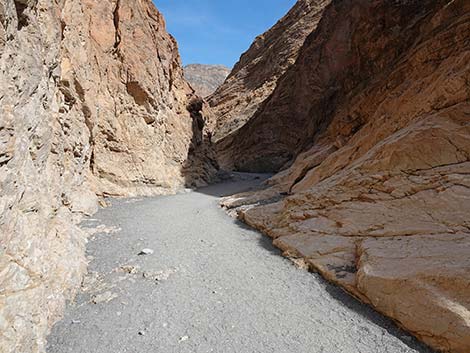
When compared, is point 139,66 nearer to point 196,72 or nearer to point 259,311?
point 259,311

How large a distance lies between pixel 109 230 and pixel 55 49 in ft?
16.6

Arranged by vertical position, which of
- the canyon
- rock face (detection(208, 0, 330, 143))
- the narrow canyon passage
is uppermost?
rock face (detection(208, 0, 330, 143))

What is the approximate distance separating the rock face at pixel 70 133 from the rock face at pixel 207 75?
64577mm

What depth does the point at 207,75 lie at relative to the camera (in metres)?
90.9

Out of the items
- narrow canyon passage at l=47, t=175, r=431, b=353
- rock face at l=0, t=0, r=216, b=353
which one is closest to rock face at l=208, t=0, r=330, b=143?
rock face at l=0, t=0, r=216, b=353

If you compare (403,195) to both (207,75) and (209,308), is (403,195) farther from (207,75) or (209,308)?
(207,75)

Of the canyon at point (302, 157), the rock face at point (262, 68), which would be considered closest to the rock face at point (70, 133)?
the canyon at point (302, 157)

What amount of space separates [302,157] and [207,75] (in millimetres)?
82772

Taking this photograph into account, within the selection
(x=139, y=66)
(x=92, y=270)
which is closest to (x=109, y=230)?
(x=92, y=270)

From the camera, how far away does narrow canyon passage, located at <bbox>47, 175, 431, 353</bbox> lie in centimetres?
336

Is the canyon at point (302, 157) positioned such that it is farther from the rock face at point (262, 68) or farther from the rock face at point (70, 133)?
the rock face at point (262, 68)

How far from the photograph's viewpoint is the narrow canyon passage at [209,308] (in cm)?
336

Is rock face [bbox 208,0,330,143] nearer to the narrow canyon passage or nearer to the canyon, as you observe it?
the canyon

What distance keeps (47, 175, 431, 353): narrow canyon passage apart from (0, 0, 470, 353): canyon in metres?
0.30
